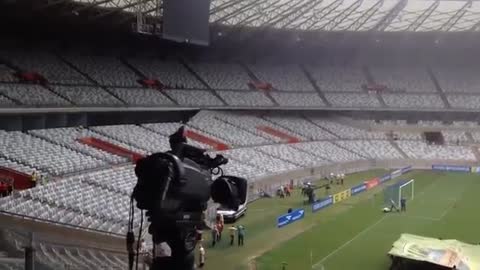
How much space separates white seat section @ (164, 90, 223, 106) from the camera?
171 ft

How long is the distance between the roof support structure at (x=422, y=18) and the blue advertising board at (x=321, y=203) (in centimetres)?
2481

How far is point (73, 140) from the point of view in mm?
37375

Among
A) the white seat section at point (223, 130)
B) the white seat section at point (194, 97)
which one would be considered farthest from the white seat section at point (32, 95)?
the white seat section at point (223, 130)

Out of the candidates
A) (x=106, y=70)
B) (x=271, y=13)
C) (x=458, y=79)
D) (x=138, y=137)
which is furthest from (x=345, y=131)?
(x=138, y=137)

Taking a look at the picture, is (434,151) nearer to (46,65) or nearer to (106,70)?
(106,70)

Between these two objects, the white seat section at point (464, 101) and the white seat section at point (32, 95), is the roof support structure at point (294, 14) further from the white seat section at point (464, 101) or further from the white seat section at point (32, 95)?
the white seat section at point (464, 101)

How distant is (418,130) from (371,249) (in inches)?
1693

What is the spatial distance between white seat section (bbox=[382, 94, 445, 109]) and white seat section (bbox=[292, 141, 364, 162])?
34.1ft

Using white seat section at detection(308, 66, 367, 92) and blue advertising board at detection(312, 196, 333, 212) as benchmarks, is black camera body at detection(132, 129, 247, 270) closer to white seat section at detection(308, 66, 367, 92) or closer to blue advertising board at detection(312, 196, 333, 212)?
blue advertising board at detection(312, 196, 333, 212)

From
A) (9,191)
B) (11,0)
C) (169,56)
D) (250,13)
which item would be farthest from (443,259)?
(169,56)

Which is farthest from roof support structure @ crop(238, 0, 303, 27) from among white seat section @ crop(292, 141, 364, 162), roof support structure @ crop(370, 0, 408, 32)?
white seat section @ crop(292, 141, 364, 162)

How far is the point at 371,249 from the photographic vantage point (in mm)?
23719

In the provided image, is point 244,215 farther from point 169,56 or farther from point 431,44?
point 431,44

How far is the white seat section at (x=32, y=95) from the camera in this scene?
38438 mm
